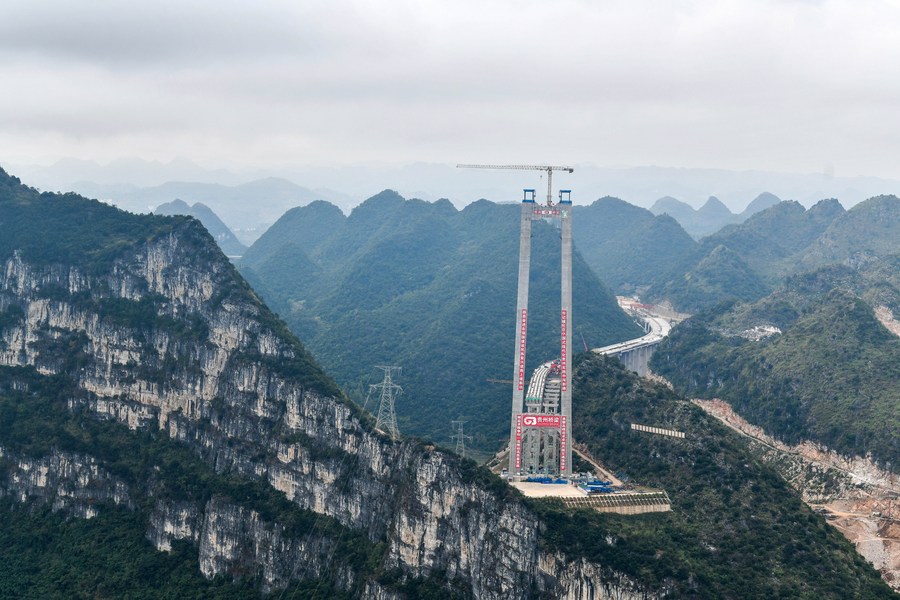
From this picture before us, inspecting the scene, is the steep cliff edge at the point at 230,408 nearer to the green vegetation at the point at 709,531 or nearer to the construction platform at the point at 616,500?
the green vegetation at the point at 709,531

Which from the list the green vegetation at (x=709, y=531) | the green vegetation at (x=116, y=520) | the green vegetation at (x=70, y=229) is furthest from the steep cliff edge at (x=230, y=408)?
the green vegetation at (x=709, y=531)

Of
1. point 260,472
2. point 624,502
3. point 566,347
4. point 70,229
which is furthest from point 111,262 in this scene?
point 624,502

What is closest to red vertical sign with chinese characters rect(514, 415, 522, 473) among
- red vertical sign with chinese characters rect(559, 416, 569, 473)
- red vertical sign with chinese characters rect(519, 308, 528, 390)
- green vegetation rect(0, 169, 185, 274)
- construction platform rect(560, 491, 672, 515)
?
red vertical sign with chinese characters rect(519, 308, 528, 390)

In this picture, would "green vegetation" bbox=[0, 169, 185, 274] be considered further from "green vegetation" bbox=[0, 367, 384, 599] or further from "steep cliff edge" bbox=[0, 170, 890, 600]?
"green vegetation" bbox=[0, 367, 384, 599]

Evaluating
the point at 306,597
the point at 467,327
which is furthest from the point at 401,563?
the point at 467,327

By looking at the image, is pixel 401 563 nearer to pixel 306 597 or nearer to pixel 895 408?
pixel 306 597

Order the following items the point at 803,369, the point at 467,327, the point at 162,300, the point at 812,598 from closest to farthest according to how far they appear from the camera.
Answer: the point at 812,598 → the point at 162,300 → the point at 803,369 → the point at 467,327
